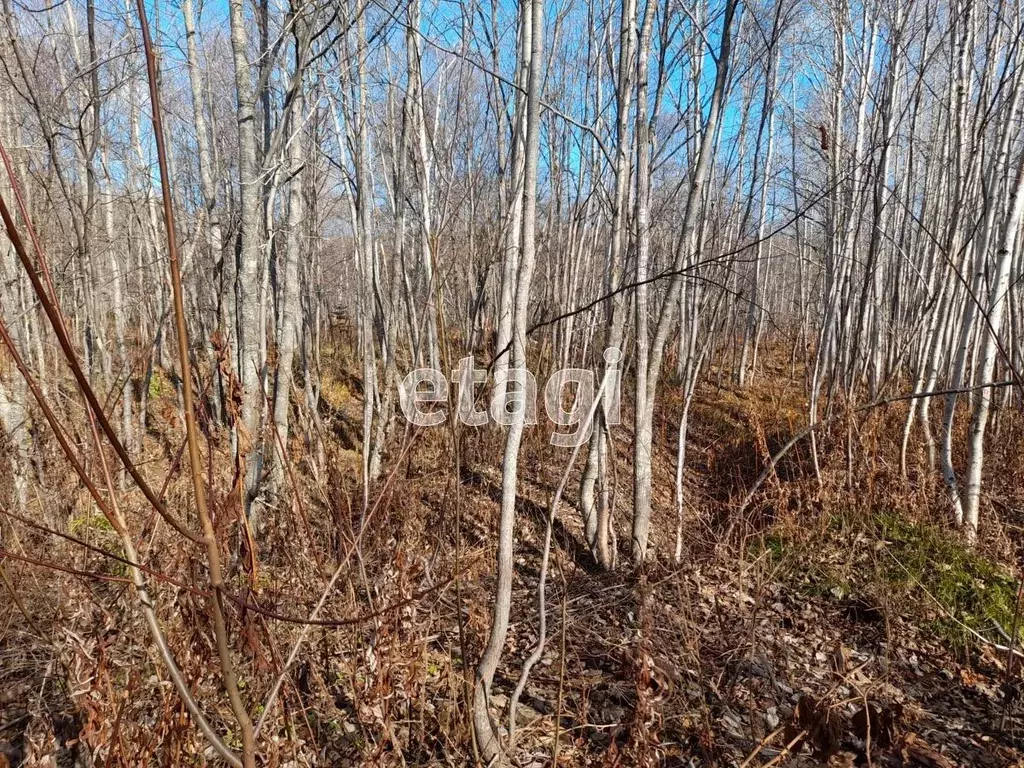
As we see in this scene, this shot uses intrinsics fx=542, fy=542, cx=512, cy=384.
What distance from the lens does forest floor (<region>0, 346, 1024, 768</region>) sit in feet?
6.53

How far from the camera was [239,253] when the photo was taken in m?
3.16

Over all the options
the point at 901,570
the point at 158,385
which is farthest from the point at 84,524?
the point at 901,570

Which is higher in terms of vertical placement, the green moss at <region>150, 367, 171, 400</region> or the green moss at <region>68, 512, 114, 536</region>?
the green moss at <region>150, 367, 171, 400</region>

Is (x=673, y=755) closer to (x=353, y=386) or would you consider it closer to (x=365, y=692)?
(x=365, y=692)

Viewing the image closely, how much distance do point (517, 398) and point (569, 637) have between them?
2.10 meters

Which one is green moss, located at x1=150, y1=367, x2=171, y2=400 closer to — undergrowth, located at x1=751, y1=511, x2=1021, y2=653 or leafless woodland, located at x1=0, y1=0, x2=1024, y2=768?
leafless woodland, located at x1=0, y1=0, x2=1024, y2=768

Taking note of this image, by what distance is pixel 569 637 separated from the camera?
328 cm

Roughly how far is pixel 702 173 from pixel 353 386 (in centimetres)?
741

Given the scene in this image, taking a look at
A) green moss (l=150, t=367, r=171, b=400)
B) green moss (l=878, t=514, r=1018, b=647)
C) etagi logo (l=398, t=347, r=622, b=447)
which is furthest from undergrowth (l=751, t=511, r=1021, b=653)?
green moss (l=150, t=367, r=171, b=400)

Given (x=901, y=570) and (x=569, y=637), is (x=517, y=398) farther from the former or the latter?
(x=901, y=570)

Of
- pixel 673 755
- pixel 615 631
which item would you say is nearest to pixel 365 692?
pixel 673 755

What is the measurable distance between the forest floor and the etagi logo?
400 mm

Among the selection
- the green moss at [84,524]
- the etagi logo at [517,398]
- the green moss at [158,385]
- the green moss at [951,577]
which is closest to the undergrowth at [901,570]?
the green moss at [951,577]

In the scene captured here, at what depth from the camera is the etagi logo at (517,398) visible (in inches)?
84.8
